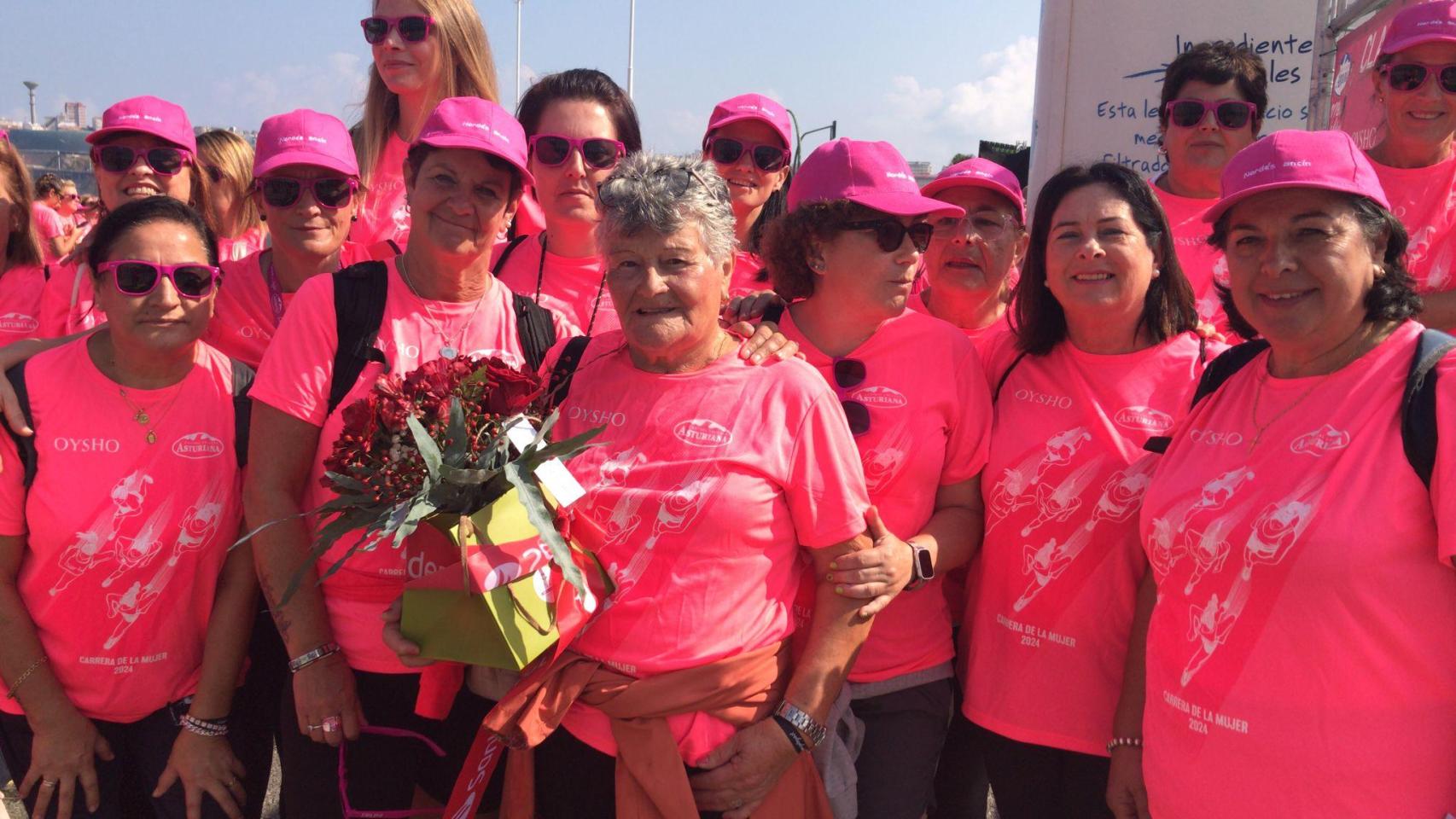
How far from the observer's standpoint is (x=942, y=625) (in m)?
3.17

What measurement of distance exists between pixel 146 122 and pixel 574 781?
3400 mm

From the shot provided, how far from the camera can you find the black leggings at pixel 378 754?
9.68 ft

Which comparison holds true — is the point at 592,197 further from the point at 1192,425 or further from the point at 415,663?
the point at 1192,425

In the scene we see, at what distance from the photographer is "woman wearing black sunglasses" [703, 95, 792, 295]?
4.29 metres

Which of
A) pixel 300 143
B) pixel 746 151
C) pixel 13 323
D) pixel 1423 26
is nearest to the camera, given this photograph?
pixel 300 143

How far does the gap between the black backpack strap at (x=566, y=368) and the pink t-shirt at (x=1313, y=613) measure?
168cm

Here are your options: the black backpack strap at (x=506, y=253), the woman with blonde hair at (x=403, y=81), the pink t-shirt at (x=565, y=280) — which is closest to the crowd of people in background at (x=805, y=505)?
the pink t-shirt at (x=565, y=280)

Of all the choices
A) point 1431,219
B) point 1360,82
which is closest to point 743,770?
point 1431,219

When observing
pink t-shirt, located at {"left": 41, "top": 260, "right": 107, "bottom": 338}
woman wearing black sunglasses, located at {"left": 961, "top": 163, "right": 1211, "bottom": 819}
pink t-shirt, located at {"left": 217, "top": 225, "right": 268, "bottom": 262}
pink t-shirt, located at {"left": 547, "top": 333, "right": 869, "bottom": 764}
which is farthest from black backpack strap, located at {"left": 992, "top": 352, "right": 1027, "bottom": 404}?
pink t-shirt, located at {"left": 41, "top": 260, "right": 107, "bottom": 338}

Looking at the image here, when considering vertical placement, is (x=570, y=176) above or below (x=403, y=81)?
below

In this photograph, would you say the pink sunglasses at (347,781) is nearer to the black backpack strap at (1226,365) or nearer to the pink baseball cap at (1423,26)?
the black backpack strap at (1226,365)

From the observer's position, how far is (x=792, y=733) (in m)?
2.62

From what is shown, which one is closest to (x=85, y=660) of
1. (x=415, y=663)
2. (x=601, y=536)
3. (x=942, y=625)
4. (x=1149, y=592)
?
(x=415, y=663)

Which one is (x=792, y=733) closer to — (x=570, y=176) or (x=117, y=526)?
(x=117, y=526)
